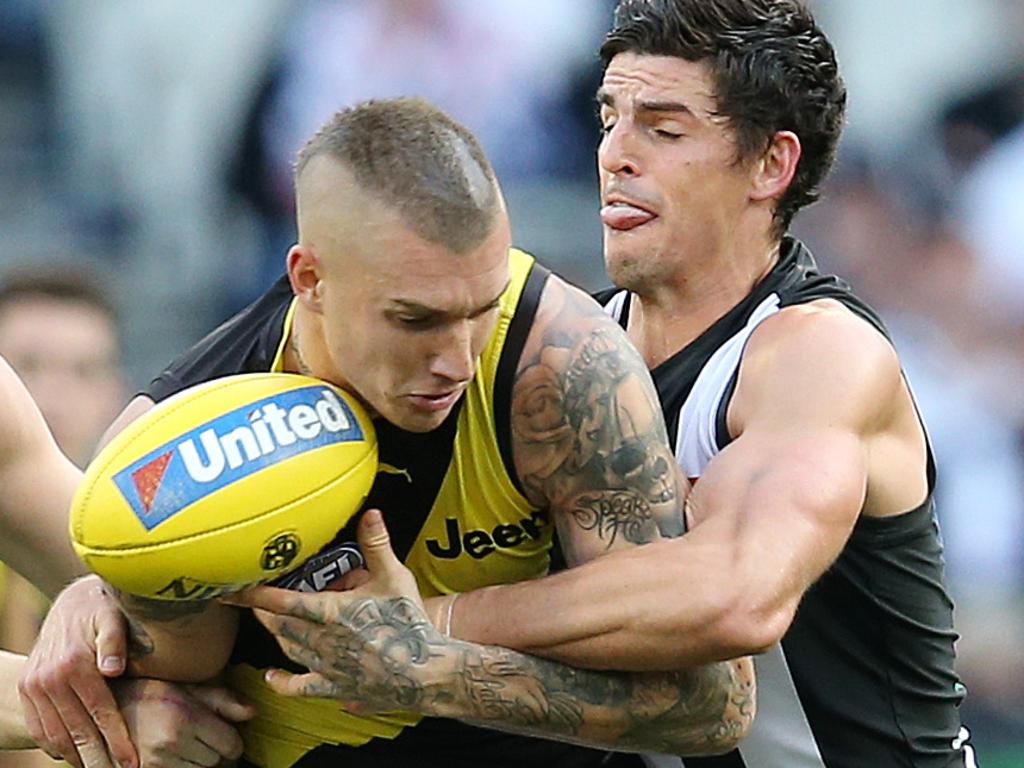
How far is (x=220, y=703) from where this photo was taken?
152 inches

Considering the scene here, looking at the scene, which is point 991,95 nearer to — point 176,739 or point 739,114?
point 739,114

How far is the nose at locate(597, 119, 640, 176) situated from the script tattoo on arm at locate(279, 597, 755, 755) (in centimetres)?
127

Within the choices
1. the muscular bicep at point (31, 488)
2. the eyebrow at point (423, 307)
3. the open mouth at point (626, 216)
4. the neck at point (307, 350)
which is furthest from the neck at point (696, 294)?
the muscular bicep at point (31, 488)

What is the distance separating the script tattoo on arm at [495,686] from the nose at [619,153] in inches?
49.9

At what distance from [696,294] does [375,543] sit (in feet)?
4.21

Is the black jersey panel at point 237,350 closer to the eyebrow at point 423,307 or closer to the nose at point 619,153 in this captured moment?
the eyebrow at point 423,307

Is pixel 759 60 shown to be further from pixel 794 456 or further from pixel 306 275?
pixel 306 275

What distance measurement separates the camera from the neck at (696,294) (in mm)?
4551

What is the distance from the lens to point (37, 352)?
6.41m

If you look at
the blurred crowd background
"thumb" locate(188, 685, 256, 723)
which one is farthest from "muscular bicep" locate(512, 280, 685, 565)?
the blurred crowd background

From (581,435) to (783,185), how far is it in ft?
4.29

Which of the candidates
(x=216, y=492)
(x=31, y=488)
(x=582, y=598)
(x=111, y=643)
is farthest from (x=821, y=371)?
(x=31, y=488)

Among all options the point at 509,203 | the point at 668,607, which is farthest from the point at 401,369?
the point at 509,203

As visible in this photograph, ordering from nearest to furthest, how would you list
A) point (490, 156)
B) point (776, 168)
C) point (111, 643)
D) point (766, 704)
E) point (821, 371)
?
point (111, 643) < point (821, 371) < point (766, 704) < point (776, 168) < point (490, 156)
